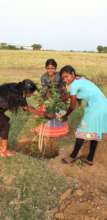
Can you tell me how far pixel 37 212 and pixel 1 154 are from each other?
1.45m

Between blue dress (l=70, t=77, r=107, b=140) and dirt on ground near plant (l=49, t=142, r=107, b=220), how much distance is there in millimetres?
431

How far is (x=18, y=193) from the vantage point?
5473 millimetres

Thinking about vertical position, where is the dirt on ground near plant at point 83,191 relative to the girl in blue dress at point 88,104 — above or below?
below

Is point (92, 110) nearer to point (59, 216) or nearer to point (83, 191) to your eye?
point (83, 191)

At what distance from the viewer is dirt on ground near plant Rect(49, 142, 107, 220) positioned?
5.41 m

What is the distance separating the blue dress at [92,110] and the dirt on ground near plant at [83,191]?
0.43 m

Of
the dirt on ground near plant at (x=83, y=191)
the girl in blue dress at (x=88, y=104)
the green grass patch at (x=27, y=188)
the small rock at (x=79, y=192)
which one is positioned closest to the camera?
the green grass patch at (x=27, y=188)

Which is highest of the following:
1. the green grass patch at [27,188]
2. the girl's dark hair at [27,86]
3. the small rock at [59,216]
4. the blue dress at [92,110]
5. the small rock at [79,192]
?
the girl's dark hair at [27,86]

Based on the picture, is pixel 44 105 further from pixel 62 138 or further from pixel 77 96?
pixel 62 138

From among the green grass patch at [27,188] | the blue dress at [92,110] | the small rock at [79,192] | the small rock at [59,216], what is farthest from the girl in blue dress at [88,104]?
the small rock at [59,216]

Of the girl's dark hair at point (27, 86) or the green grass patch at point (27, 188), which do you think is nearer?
the green grass patch at point (27, 188)

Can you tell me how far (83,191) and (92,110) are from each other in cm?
108

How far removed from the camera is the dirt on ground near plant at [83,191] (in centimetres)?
541

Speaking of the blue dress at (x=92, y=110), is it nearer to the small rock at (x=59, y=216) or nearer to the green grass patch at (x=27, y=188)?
the green grass patch at (x=27, y=188)
